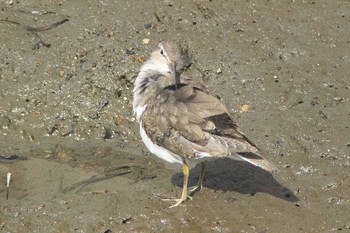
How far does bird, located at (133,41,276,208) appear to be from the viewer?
6.33 metres

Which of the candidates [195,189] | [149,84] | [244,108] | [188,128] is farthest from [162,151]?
[244,108]

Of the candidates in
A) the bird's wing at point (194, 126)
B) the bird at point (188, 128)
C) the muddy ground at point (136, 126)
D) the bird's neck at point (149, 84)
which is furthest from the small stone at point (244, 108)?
the bird's wing at point (194, 126)

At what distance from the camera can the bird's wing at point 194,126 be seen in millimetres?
6328

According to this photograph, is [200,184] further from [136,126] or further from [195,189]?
[136,126]

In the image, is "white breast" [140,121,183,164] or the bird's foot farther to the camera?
the bird's foot

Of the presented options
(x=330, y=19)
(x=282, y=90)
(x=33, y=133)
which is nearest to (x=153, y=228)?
(x=33, y=133)

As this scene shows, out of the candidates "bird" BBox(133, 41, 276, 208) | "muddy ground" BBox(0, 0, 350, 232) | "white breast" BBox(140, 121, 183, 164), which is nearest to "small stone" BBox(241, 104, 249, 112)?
"muddy ground" BBox(0, 0, 350, 232)

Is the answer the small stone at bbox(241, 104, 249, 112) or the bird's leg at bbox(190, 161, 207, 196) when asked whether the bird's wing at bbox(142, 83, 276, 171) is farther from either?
the small stone at bbox(241, 104, 249, 112)

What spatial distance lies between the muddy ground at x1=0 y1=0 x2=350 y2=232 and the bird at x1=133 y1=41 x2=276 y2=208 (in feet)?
1.61

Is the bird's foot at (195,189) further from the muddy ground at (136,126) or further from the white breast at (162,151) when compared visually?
the white breast at (162,151)

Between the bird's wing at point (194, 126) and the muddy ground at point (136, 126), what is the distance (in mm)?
617

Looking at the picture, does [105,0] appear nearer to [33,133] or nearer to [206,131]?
[33,133]

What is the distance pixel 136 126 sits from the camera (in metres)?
8.07

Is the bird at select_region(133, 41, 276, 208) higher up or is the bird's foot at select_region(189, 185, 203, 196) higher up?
the bird at select_region(133, 41, 276, 208)
